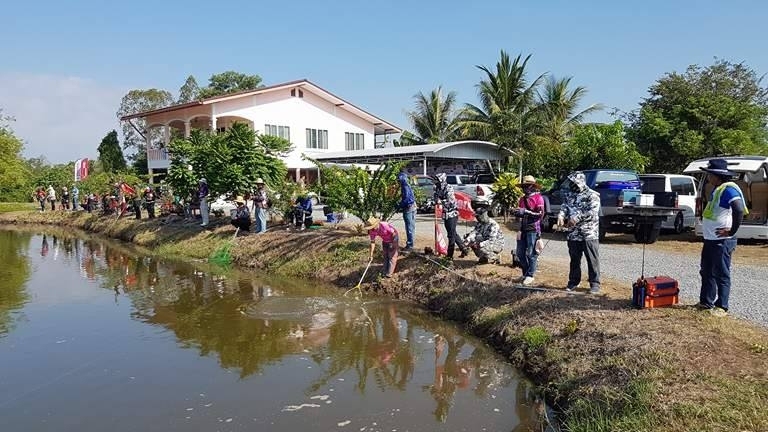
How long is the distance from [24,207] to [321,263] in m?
30.5

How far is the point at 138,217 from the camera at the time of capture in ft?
74.8

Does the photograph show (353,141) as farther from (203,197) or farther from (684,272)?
(684,272)

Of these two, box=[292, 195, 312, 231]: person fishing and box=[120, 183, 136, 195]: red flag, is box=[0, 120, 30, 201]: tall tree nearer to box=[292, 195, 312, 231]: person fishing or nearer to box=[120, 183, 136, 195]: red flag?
box=[120, 183, 136, 195]: red flag

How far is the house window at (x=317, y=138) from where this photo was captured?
3306 cm

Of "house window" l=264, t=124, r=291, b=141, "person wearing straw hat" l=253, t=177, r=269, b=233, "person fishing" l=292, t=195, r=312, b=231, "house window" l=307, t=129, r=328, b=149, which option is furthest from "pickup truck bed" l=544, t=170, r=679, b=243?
"house window" l=307, t=129, r=328, b=149

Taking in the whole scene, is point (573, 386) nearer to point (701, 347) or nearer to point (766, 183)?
point (701, 347)

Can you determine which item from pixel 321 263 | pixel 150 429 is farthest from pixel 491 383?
pixel 321 263

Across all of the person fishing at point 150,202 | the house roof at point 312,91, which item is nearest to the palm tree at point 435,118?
the house roof at point 312,91

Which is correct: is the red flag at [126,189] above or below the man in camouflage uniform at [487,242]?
above

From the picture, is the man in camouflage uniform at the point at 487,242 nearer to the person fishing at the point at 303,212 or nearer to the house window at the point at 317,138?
the person fishing at the point at 303,212

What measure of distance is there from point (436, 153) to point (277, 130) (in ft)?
35.1

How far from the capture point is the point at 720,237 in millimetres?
6242

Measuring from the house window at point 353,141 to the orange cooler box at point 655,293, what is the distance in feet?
94.5

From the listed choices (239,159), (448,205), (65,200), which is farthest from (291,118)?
(448,205)
